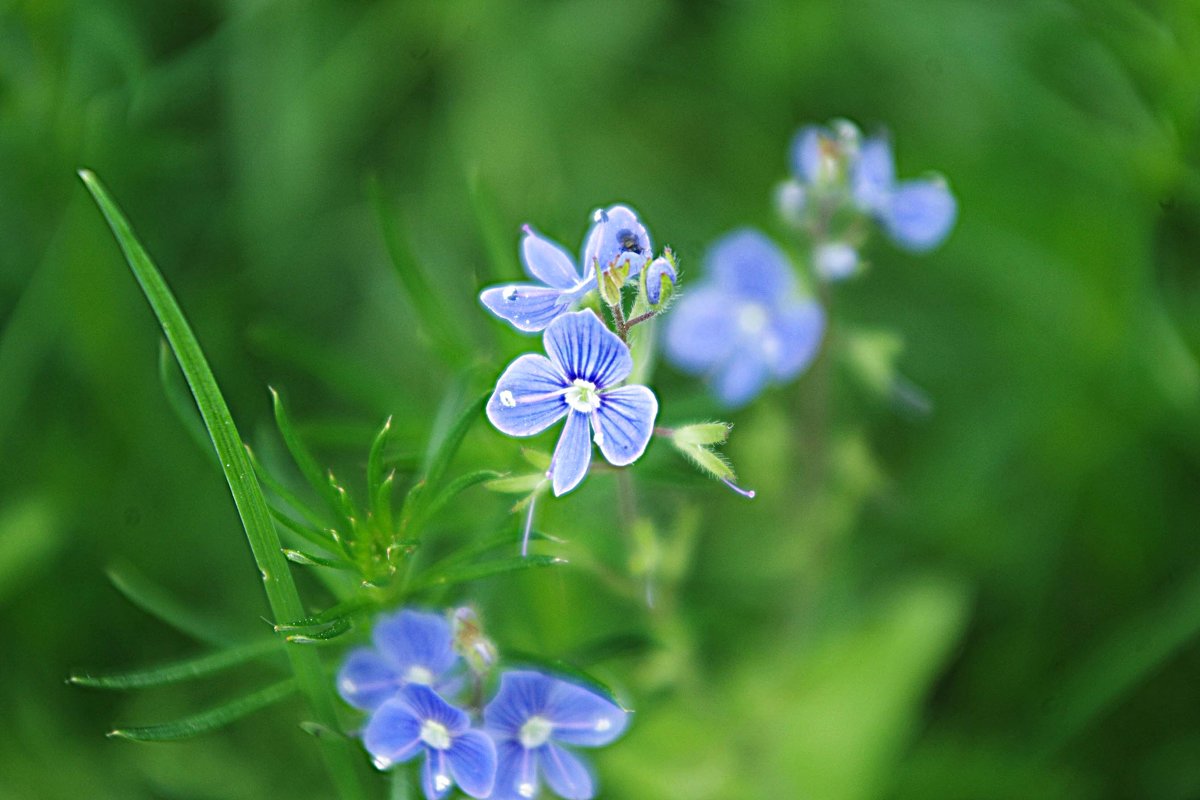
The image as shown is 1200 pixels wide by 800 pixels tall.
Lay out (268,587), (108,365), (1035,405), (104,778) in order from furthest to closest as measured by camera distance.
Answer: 1. (1035,405)
2. (108,365)
3. (104,778)
4. (268,587)

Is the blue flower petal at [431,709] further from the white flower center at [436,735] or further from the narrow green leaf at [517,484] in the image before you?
the narrow green leaf at [517,484]

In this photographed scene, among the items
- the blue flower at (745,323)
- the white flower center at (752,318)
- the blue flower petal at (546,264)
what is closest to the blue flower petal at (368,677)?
the blue flower petal at (546,264)

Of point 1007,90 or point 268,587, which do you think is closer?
point 268,587

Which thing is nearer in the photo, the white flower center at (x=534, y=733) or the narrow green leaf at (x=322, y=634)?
the narrow green leaf at (x=322, y=634)

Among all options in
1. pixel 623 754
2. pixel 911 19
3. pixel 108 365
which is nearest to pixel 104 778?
pixel 108 365

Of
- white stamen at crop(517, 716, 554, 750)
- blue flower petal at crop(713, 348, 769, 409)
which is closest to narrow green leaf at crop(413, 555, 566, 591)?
white stamen at crop(517, 716, 554, 750)

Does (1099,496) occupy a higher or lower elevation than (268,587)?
higher

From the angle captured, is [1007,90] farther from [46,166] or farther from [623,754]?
[46,166]

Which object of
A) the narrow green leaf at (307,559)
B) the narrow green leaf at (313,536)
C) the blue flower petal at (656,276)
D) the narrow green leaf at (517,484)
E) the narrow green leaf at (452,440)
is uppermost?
the blue flower petal at (656,276)
